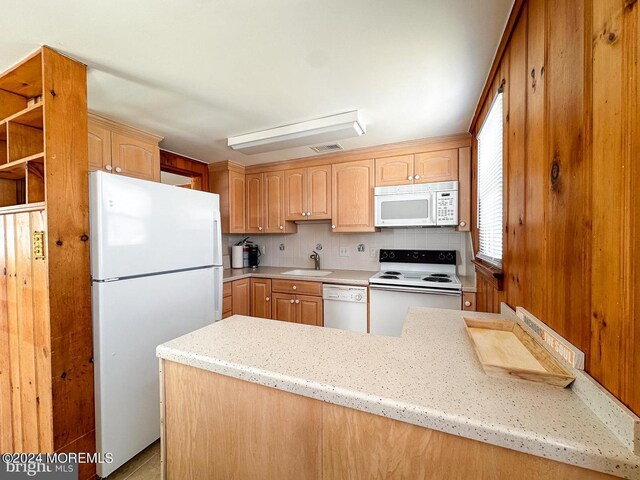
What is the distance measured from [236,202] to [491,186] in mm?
2645

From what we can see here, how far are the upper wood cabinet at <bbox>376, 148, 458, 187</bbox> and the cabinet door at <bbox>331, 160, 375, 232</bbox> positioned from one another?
0.44 ft

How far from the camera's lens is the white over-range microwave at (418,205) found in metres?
2.44

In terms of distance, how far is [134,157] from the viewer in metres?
2.15

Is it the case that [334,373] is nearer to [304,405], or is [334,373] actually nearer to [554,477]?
[304,405]

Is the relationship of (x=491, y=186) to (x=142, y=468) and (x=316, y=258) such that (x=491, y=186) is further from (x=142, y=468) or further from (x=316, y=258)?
(x=142, y=468)

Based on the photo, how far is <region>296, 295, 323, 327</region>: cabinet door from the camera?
2.71m

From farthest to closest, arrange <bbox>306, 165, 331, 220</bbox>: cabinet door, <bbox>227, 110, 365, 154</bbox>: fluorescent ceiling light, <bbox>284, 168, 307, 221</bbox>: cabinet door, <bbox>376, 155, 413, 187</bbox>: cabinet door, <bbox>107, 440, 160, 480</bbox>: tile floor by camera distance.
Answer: <bbox>284, 168, 307, 221</bbox>: cabinet door → <bbox>306, 165, 331, 220</bbox>: cabinet door → <bbox>376, 155, 413, 187</bbox>: cabinet door → <bbox>227, 110, 365, 154</bbox>: fluorescent ceiling light → <bbox>107, 440, 160, 480</bbox>: tile floor

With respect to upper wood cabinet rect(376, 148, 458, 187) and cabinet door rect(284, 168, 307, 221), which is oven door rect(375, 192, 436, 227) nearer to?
upper wood cabinet rect(376, 148, 458, 187)

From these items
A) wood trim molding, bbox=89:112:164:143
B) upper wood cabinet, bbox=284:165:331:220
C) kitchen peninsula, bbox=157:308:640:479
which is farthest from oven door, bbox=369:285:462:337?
wood trim molding, bbox=89:112:164:143

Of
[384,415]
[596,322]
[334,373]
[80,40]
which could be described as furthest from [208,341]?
[80,40]

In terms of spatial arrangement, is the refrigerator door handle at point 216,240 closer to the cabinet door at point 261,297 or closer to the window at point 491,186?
the cabinet door at point 261,297

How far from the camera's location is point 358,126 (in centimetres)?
200

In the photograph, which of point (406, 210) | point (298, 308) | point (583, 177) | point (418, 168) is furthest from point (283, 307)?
point (583, 177)

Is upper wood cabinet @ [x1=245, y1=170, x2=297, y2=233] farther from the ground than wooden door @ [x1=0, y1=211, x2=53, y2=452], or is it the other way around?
upper wood cabinet @ [x1=245, y1=170, x2=297, y2=233]
